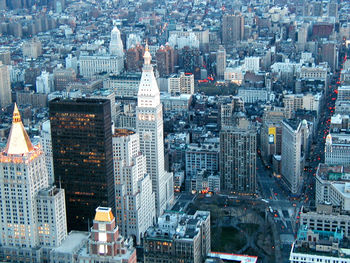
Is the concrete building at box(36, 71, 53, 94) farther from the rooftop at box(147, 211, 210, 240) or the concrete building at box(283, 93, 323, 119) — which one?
the rooftop at box(147, 211, 210, 240)

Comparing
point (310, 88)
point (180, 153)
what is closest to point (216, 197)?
point (180, 153)

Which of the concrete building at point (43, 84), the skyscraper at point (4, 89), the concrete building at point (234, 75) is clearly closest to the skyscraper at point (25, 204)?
the skyscraper at point (4, 89)

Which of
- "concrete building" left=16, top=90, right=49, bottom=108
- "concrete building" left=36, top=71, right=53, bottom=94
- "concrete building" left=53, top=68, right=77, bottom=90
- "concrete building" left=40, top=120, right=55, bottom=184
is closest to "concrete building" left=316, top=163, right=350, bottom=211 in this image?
"concrete building" left=40, top=120, right=55, bottom=184

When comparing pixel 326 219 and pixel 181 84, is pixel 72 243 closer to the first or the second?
pixel 326 219

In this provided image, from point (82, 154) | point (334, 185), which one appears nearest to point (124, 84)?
point (334, 185)

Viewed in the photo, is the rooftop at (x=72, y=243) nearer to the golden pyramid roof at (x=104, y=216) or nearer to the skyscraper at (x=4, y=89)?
the golden pyramid roof at (x=104, y=216)

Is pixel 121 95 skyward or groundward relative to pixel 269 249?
skyward

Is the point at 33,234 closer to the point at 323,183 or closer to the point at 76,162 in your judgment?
the point at 76,162
